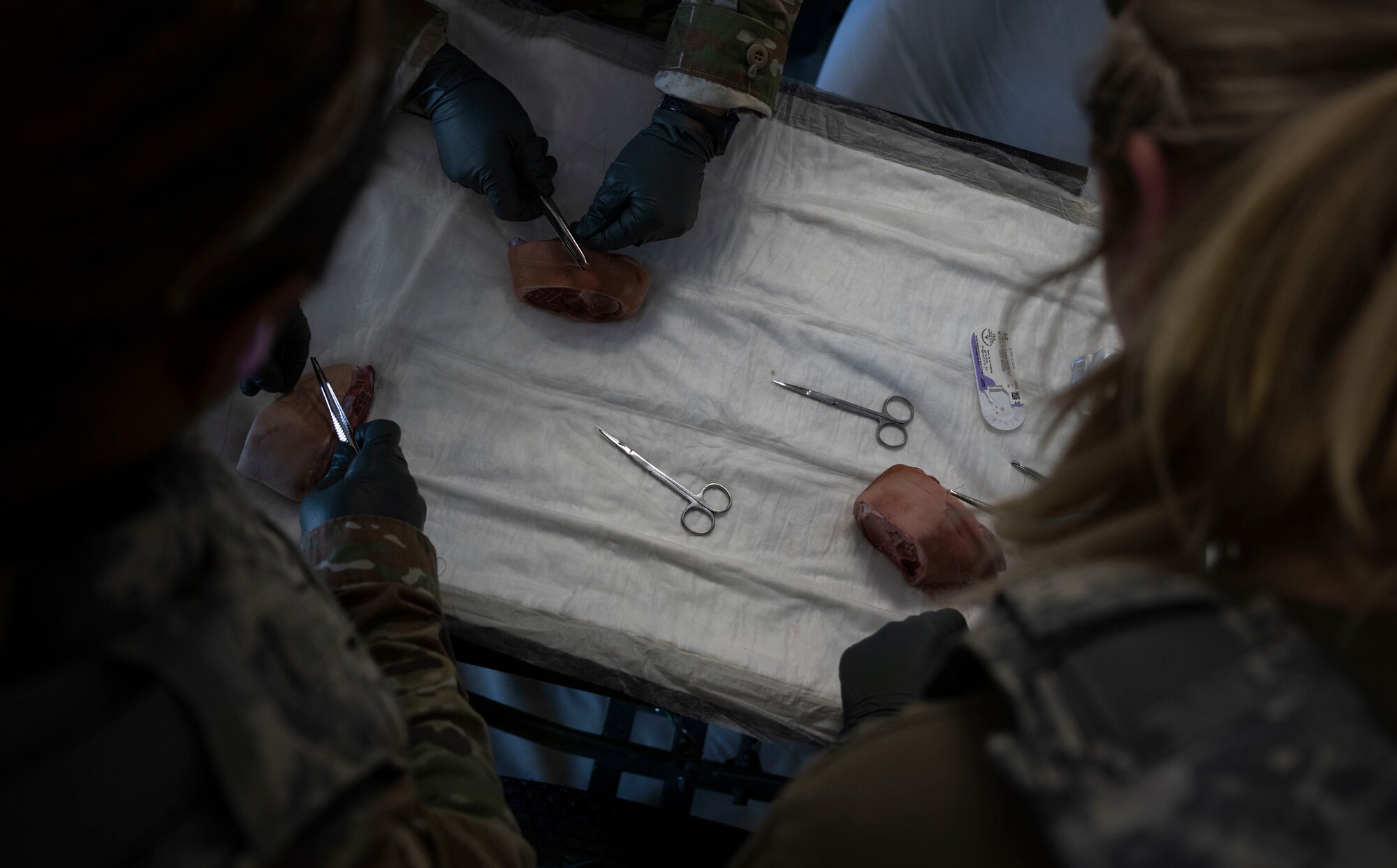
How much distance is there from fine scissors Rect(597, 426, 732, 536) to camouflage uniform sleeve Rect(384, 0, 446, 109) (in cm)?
83

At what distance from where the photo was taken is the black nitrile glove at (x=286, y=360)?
4.65 ft

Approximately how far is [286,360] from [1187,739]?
140 cm

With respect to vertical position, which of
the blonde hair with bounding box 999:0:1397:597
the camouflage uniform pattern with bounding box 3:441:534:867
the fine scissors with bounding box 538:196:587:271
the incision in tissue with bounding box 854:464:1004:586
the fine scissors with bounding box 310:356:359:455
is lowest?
the fine scissors with bounding box 310:356:359:455

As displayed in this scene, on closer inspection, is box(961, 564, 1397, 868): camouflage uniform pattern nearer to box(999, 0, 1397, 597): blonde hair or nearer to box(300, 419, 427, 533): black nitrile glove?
box(999, 0, 1397, 597): blonde hair

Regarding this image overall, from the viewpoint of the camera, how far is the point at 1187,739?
1.60ft

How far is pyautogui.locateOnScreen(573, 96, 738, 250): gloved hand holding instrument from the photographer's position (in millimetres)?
1645

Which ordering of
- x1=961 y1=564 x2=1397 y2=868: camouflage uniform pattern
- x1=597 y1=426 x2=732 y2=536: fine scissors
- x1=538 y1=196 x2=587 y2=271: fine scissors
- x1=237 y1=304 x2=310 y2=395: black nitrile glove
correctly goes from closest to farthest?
1. x1=961 y1=564 x2=1397 y2=868: camouflage uniform pattern
2. x1=237 y1=304 x2=310 y2=395: black nitrile glove
3. x1=597 y1=426 x2=732 y2=536: fine scissors
4. x1=538 y1=196 x2=587 y2=271: fine scissors

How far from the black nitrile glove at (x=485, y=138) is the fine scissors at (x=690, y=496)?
1.72 ft

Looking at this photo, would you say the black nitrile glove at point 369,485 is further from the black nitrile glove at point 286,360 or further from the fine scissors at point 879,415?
the fine scissors at point 879,415

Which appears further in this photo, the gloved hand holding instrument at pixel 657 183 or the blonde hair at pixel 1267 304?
the gloved hand holding instrument at pixel 657 183

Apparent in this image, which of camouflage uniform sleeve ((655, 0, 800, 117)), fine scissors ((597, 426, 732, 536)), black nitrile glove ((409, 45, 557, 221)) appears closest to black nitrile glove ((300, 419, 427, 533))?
fine scissors ((597, 426, 732, 536))

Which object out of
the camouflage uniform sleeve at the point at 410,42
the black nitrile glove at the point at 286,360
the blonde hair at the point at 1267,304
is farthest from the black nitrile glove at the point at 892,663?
the camouflage uniform sleeve at the point at 410,42

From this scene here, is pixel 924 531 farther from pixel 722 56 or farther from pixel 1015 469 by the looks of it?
pixel 722 56

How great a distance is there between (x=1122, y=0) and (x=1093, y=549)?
1.95 ft
